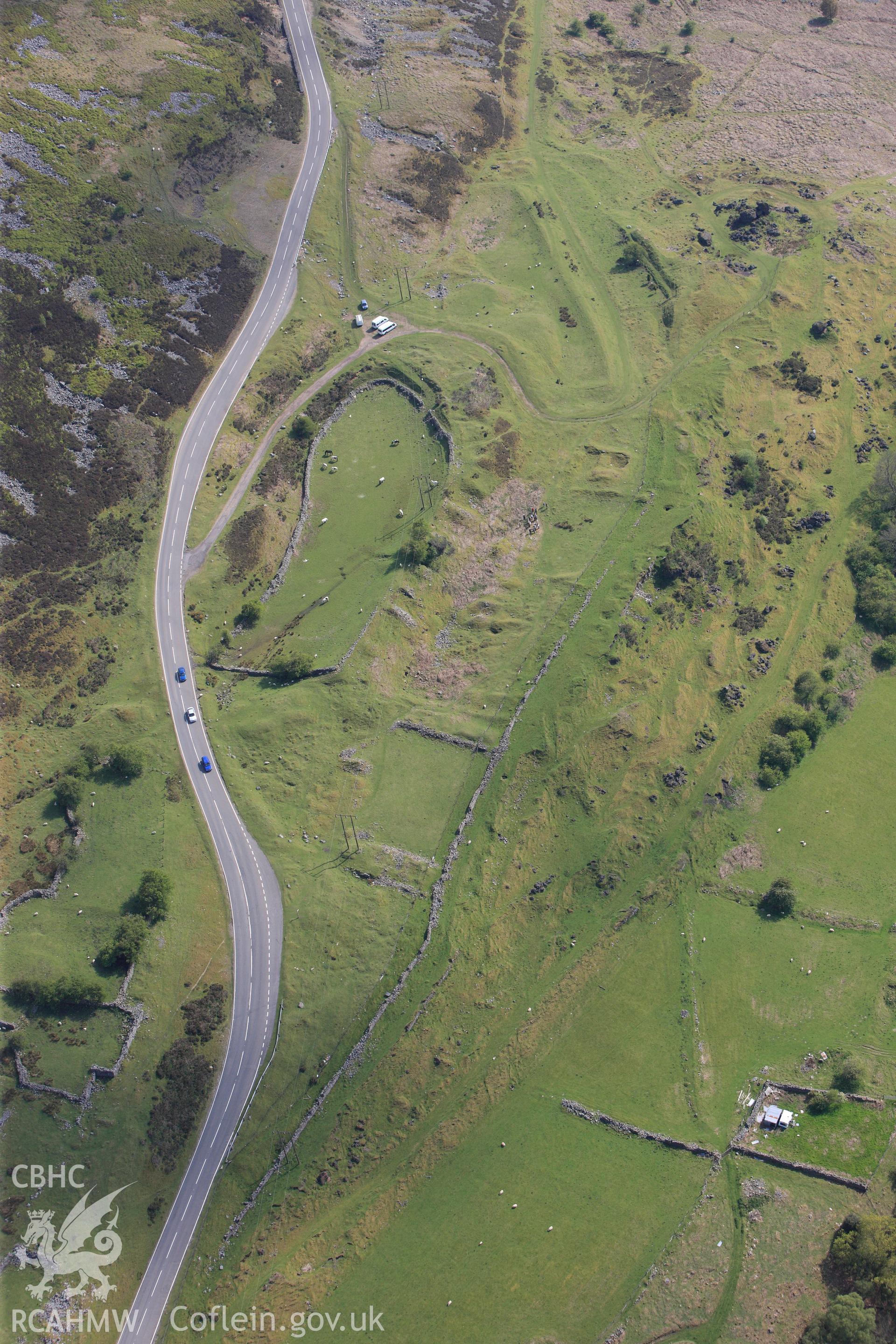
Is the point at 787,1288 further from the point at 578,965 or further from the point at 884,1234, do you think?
the point at 578,965

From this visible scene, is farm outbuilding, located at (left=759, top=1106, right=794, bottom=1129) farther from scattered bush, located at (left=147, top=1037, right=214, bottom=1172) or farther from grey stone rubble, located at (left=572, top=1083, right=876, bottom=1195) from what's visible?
scattered bush, located at (left=147, top=1037, right=214, bottom=1172)

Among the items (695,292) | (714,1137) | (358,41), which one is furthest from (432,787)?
(358,41)

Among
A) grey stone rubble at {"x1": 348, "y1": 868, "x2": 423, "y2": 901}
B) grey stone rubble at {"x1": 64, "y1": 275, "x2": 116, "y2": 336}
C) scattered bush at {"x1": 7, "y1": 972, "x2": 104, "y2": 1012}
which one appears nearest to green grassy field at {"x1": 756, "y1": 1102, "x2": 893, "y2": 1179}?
grey stone rubble at {"x1": 348, "y1": 868, "x2": 423, "y2": 901}

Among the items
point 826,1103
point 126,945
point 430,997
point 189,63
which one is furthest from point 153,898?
point 189,63

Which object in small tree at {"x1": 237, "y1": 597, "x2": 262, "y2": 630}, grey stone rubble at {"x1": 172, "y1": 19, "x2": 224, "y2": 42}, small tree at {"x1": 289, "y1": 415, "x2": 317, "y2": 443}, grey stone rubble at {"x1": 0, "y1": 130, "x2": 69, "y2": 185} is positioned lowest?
small tree at {"x1": 237, "y1": 597, "x2": 262, "y2": 630}

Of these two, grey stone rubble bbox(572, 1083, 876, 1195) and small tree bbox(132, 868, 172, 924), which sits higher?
small tree bbox(132, 868, 172, 924)

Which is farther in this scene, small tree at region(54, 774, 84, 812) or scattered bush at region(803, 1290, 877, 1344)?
small tree at region(54, 774, 84, 812)

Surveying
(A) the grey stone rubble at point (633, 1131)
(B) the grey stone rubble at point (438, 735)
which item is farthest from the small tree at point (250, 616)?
(A) the grey stone rubble at point (633, 1131)
